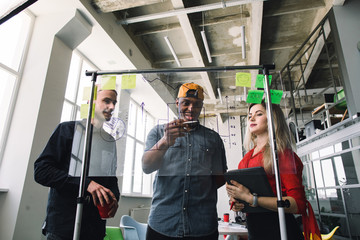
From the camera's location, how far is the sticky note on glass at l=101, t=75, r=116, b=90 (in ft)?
4.73

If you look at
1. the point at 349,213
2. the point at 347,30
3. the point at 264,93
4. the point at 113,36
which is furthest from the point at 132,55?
the point at 349,213

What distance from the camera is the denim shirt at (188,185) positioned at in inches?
46.0

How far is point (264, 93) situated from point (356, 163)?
243 cm

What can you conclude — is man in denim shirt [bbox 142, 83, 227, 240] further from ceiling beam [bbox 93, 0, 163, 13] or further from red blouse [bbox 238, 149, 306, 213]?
ceiling beam [bbox 93, 0, 163, 13]

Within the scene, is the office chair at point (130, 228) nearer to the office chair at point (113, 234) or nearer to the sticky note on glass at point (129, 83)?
the office chair at point (113, 234)

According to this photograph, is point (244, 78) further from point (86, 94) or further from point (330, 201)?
point (330, 201)

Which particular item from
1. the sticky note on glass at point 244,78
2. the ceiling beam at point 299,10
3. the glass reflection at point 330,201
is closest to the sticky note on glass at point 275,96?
the sticky note on glass at point 244,78

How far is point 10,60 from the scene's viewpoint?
3.22 metres

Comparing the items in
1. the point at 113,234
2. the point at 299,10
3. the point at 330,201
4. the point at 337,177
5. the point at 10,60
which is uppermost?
the point at 299,10

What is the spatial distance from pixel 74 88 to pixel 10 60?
1091 millimetres

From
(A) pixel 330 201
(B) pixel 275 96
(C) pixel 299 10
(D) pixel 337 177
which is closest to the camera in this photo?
(B) pixel 275 96

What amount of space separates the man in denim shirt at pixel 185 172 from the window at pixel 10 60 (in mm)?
2625

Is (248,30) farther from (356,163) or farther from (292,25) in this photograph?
(356,163)

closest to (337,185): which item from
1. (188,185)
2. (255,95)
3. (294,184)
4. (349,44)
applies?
(349,44)
